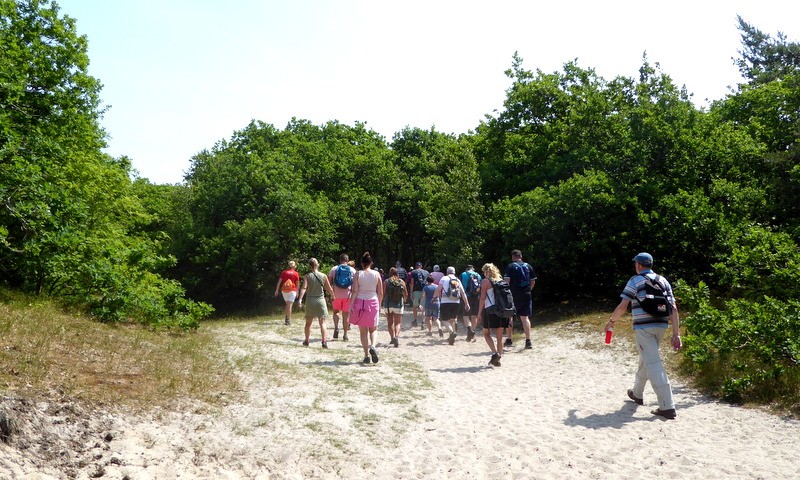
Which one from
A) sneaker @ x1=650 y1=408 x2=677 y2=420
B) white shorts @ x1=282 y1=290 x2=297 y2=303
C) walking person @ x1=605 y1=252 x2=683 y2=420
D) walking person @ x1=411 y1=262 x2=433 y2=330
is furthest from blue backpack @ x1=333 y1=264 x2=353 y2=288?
sneaker @ x1=650 y1=408 x2=677 y2=420

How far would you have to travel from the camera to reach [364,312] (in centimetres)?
1076

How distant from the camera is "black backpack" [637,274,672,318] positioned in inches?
299

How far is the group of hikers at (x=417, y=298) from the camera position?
1089 cm

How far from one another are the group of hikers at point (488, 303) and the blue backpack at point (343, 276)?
0.9 inches

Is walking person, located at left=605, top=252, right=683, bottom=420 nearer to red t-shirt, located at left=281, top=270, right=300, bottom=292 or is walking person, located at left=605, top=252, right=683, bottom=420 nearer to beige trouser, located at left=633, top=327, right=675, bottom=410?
beige trouser, located at left=633, top=327, right=675, bottom=410

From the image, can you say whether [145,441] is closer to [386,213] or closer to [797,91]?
[797,91]

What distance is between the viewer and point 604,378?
10320 mm

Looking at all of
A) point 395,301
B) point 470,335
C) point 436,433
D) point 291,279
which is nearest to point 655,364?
point 436,433

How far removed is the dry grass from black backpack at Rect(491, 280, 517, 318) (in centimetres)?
473

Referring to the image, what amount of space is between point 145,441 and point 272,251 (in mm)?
19996

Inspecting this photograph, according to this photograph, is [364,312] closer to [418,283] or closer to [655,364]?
[655,364]

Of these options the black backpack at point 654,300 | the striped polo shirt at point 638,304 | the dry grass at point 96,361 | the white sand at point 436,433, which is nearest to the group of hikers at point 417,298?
the white sand at point 436,433

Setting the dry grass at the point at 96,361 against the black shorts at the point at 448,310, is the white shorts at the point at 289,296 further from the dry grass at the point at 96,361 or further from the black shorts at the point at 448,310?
the dry grass at the point at 96,361

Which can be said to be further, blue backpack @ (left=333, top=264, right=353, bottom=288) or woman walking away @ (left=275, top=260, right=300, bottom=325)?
woman walking away @ (left=275, top=260, right=300, bottom=325)
